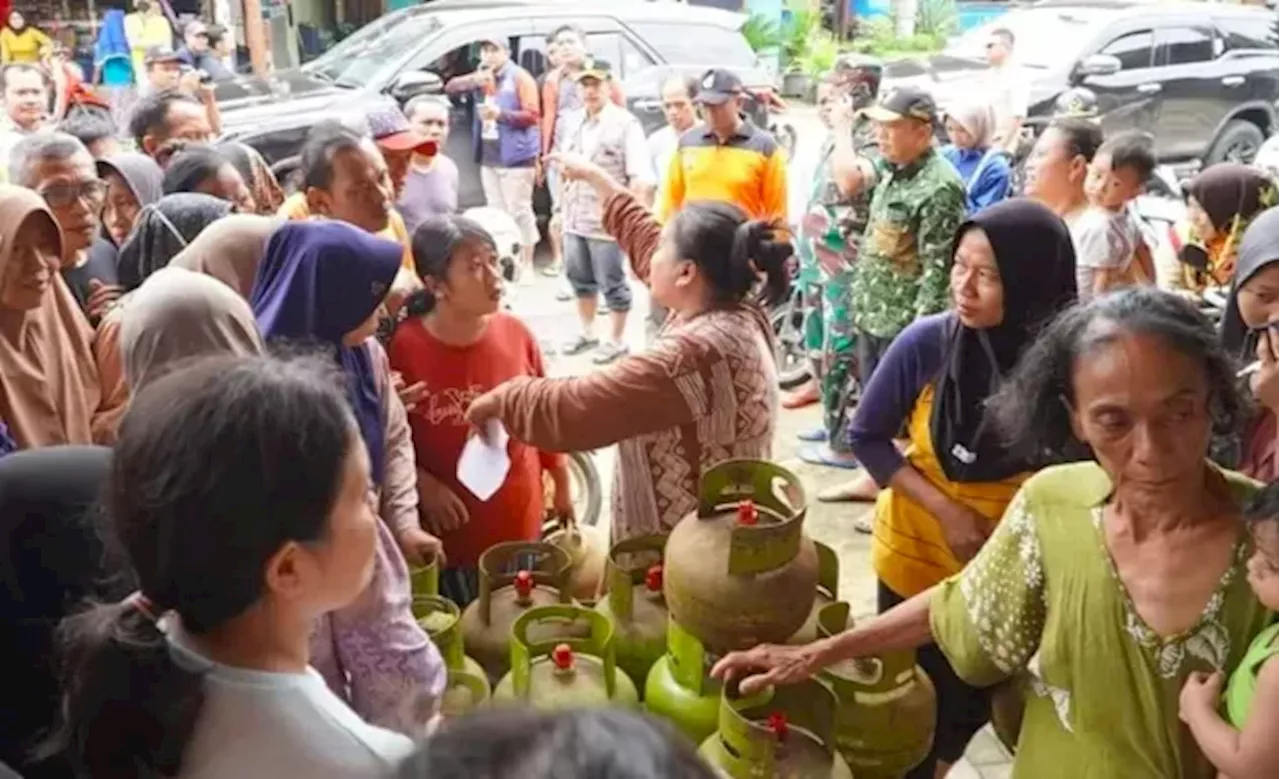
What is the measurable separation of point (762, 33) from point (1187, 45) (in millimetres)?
6141

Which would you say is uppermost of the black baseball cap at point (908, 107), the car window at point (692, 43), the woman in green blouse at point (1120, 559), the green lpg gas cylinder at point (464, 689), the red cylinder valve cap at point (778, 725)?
the car window at point (692, 43)

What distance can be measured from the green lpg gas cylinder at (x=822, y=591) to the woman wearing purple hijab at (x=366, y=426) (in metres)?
0.82

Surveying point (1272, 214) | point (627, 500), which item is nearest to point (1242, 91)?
point (1272, 214)

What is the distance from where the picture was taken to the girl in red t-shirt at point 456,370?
304 centimetres

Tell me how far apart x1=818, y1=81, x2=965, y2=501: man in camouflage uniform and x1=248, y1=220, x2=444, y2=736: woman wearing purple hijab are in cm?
252

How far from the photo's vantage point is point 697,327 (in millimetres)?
2699

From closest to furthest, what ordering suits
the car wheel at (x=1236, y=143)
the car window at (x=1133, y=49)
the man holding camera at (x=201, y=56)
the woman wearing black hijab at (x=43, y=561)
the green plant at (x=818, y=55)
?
1. the woman wearing black hijab at (x=43, y=561)
2. the man holding camera at (x=201, y=56)
3. the car window at (x=1133, y=49)
4. the car wheel at (x=1236, y=143)
5. the green plant at (x=818, y=55)

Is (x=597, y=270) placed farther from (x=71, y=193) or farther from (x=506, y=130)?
(x=71, y=193)

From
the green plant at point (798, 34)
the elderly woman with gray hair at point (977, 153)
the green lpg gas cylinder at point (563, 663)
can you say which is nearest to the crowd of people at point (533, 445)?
the green lpg gas cylinder at point (563, 663)

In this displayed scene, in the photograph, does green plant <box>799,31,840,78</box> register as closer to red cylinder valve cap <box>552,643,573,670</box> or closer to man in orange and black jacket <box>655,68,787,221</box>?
man in orange and black jacket <box>655,68,787,221</box>

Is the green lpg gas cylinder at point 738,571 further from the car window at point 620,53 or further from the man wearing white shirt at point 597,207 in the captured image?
the car window at point 620,53

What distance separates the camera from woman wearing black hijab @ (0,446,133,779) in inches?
67.8

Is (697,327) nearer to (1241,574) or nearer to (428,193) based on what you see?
(1241,574)

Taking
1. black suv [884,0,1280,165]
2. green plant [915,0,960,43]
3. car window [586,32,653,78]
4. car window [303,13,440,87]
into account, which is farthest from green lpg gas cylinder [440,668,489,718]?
green plant [915,0,960,43]
